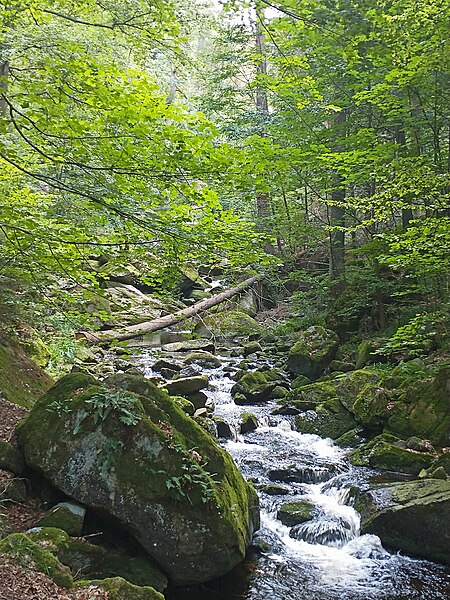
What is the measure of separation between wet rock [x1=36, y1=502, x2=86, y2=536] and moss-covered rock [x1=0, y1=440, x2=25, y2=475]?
705 mm

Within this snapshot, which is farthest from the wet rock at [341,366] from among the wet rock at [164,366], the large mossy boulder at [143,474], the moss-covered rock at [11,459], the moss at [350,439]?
the moss-covered rock at [11,459]

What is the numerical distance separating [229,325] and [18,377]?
40.4 ft

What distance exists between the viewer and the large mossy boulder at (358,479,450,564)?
6098mm

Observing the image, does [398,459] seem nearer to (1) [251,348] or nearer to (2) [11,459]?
(2) [11,459]

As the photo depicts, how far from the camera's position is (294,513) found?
7043 millimetres

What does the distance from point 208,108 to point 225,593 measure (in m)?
15.1

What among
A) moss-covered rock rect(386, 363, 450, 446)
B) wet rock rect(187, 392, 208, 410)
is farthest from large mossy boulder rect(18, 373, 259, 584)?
wet rock rect(187, 392, 208, 410)

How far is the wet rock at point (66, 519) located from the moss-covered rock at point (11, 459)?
70 centimetres

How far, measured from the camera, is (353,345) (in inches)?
562

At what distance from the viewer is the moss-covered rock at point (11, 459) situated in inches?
218

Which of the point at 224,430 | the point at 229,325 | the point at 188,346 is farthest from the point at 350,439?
the point at 229,325

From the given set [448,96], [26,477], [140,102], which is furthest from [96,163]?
[448,96]

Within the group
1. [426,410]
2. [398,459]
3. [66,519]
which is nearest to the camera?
[66,519]

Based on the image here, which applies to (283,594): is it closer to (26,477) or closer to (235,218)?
(26,477)
